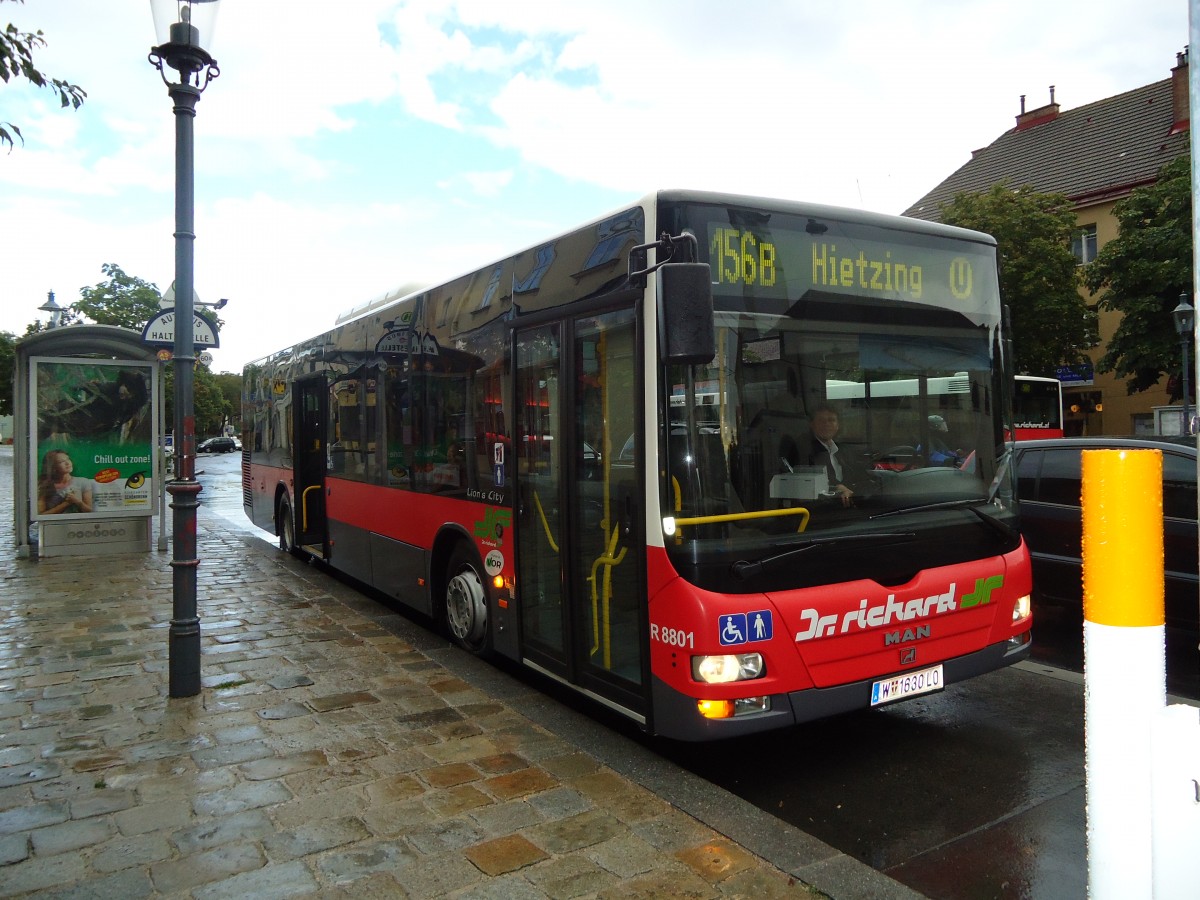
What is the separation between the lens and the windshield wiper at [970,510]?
15.5 feet

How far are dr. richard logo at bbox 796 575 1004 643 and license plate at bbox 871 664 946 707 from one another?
28cm

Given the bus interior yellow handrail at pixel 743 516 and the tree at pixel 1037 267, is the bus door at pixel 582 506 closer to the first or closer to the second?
the bus interior yellow handrail at pixel 743 516

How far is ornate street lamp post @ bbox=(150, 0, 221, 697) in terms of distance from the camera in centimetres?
592

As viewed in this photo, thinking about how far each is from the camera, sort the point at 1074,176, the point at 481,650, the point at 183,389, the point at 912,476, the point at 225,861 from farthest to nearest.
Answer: the point at 1074,176 < the point at 481,650 < the point at 183,389 < the point at 912,476 < the point at 225,861

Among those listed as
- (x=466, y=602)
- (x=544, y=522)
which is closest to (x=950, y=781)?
(x=544, y=522)

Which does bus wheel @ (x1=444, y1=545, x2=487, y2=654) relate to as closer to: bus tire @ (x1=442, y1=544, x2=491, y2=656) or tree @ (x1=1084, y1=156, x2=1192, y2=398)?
bus tire @ (x1=442, y1=544, x2=491, y2=656)

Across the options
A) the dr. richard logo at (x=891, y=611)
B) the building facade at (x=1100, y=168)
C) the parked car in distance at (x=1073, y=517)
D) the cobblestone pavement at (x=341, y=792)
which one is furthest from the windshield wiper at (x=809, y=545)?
the building facade at (x=1100, y=168)

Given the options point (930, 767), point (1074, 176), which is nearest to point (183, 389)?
point (930, 767)

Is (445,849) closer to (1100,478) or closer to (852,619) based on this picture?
(852,619)

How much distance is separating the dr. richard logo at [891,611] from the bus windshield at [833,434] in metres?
0.15

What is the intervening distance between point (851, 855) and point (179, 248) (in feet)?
17.7

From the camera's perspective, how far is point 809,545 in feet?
14.5

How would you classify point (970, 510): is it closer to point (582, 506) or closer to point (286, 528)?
point (582, 506)

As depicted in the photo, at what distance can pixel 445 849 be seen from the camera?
12.3 feet
